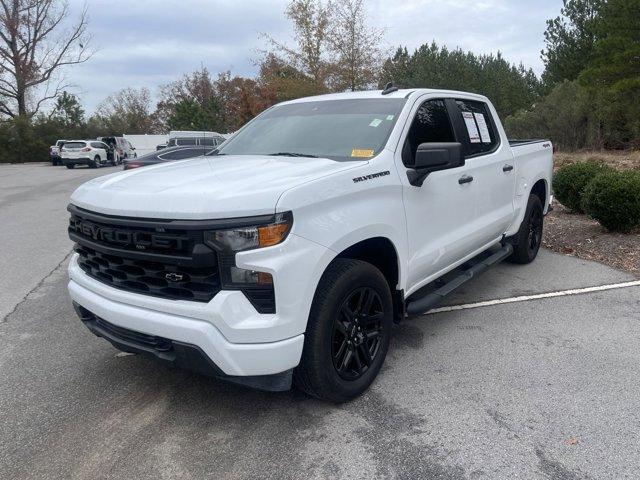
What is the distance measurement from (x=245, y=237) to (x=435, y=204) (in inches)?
70.5

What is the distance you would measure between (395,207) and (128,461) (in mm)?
2156

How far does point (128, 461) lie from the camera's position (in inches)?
109

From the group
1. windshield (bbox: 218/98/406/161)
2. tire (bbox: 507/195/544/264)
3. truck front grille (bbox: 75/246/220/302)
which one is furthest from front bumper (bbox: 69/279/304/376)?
tire (bbox: 507/195/544/264)

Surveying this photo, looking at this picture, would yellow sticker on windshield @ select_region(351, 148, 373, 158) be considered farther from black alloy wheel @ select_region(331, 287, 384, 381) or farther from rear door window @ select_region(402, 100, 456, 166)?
black alloy wheel @ select_region(331, 287, 384, 381)

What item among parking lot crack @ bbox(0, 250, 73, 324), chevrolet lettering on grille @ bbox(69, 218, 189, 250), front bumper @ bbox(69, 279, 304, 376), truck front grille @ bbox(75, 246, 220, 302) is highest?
chevrolet lettering on grille @ bbox(69, 218, 189, 250)

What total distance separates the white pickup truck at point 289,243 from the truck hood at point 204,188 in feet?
0.03

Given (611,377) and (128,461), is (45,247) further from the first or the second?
(611,377)

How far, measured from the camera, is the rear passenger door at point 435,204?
3.68 meters

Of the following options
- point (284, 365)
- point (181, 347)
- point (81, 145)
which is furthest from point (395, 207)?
point (81, 145)

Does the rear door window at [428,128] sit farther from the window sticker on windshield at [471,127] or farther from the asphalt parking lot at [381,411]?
the asphalt parking lot at [381,411]

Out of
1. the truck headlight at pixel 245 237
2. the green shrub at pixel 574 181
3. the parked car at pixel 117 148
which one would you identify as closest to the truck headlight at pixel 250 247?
the truck headlight at pixel 245 237

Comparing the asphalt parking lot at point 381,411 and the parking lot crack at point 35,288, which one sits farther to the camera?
the parking lot crack at point 35,288

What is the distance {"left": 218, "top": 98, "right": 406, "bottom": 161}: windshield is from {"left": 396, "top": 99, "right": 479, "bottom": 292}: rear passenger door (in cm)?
20

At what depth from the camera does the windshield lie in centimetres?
371
